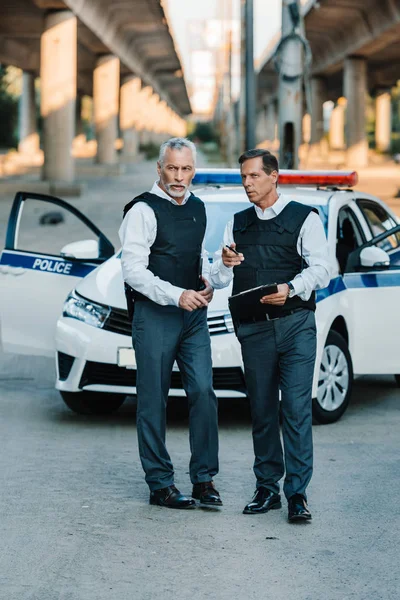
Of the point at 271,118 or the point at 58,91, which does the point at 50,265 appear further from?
the point at 271,118

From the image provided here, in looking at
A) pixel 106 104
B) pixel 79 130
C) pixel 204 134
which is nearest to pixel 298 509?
pixel 106 104

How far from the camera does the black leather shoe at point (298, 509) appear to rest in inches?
229

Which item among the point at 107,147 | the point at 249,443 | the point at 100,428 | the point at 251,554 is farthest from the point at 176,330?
the point at 107,147

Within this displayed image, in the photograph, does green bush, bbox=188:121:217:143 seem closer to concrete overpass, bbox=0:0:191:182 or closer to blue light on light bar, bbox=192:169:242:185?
concrete overpass, bbox=0:0:191:182

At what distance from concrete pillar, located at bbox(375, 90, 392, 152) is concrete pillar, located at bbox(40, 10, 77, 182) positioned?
Answer: 53091 millimetres

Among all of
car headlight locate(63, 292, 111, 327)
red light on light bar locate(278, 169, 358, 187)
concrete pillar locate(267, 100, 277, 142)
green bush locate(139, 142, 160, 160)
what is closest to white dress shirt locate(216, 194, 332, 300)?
car headlight locate(63, 292, 111, 327)

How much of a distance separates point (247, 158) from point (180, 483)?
1.93 metres

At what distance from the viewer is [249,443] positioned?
25.8 ft

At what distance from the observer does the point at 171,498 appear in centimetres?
614

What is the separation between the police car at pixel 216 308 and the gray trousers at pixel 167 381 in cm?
176

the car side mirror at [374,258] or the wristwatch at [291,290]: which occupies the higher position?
the wristwatch at [291,290]

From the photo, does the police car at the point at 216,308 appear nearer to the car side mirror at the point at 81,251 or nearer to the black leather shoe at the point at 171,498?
the car side mirror at the point at 81,251

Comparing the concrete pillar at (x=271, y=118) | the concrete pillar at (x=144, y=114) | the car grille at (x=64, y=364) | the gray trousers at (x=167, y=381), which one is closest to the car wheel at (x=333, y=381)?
the car grille at (x=64, y=364)

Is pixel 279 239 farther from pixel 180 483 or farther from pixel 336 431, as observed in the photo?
pixel 336 431
